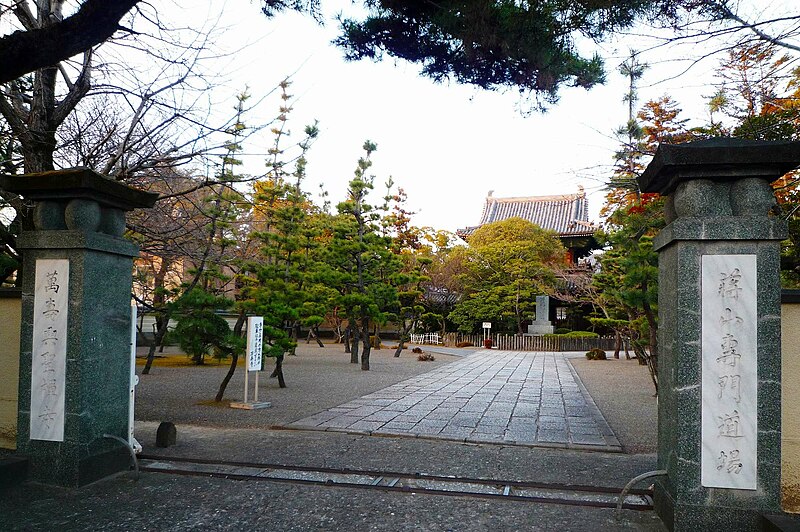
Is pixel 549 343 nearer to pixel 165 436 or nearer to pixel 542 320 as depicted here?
pixel 542 320

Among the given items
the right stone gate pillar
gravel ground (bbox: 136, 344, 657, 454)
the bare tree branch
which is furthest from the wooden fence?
the bare tree branch

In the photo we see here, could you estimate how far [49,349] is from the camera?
14.1ft

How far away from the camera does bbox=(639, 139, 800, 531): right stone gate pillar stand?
3385 mm

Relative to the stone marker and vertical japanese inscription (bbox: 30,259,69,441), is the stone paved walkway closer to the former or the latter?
vertical japanese inscription (bbox: 30,259,69,441)

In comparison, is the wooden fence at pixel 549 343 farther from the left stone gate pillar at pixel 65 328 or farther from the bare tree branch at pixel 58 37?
the bare tree branch at pixel 58 37

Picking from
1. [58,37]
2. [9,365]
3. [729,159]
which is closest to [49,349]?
[9,365]

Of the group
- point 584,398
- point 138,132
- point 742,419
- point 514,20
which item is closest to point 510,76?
point 514,20

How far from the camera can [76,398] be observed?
423 centimetres

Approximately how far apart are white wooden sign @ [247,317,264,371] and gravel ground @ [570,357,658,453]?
4.91 m

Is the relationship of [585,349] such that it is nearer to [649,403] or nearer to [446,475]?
[649,403]

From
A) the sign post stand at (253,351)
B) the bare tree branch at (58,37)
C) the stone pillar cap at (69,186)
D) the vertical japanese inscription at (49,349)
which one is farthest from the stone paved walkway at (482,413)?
the bare tree branch at (58,37)

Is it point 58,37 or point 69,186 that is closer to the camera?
point 58,37

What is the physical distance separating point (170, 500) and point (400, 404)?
5.08 metres

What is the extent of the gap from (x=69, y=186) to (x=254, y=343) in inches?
175
